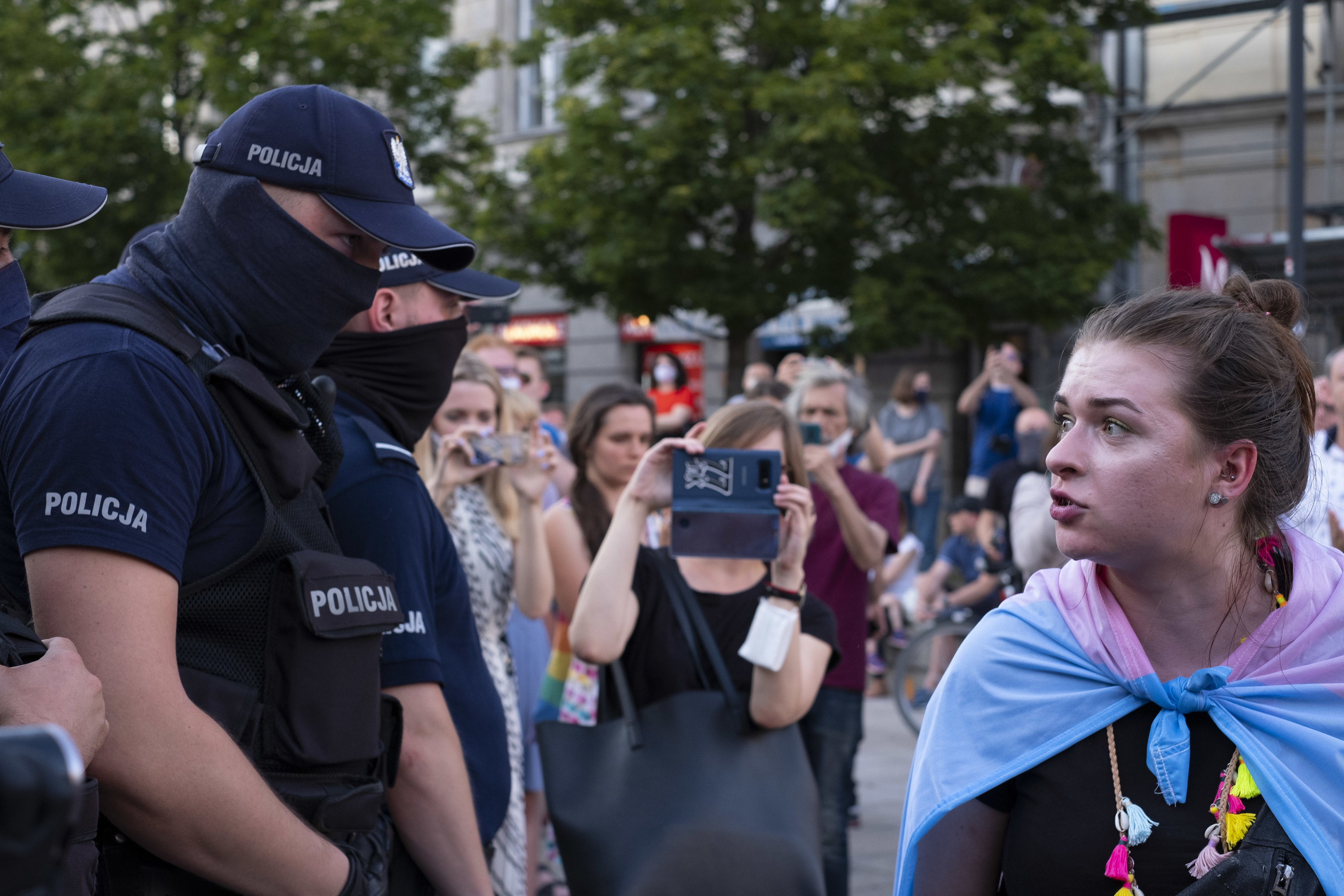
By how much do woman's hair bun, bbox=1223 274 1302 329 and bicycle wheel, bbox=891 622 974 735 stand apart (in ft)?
23.4

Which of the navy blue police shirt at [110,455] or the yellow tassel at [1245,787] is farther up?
the navy blue police shirt at [110,455]

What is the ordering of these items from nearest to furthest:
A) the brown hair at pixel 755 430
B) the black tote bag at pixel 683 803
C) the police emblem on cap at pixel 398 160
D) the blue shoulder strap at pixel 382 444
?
the police emblem on cap at pixel 398 160 → the blue shoulder strap at pixel 382 444 → the black tote bag at pixel 683 803 → the brown hair at pixel 755 430

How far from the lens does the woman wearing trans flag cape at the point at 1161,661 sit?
7.07 feet

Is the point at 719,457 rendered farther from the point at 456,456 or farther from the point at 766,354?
the point at 766,354

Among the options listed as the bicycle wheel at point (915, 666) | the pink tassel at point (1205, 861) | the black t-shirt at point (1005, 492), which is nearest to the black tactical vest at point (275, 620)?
the pink tassel at point (1205, 861)

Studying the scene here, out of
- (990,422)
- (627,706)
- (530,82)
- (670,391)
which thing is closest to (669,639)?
(627,706)

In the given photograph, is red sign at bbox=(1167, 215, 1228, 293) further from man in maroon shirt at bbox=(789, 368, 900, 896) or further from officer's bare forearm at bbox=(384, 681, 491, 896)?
officer's bare forearm at bbox=(384, 681, 491, 896)

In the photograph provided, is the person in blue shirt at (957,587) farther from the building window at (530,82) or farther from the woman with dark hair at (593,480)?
the building window at (530,82)

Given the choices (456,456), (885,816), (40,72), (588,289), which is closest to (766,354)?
(588,289)

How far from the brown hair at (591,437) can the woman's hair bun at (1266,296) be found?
9.47 ft

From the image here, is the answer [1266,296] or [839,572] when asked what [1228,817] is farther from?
[839,572]

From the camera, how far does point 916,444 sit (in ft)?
45.0

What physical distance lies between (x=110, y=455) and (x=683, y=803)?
1953mm

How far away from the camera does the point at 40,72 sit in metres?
18.2
